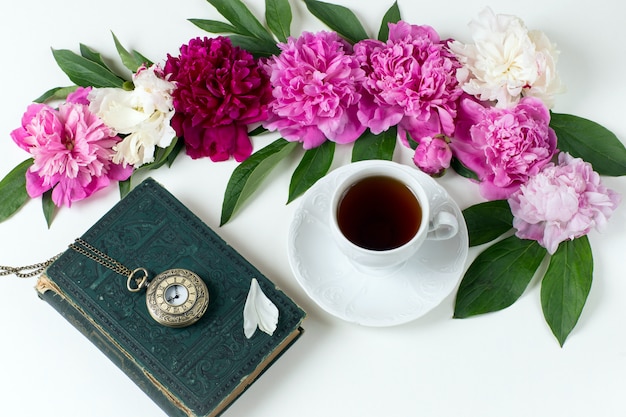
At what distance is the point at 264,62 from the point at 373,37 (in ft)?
0.62

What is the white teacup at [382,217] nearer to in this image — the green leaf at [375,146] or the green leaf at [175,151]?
the green leaf at [375,146]

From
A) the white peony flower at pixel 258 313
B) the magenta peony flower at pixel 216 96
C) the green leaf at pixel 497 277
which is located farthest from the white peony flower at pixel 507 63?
the white peony flower at pixel 258 313

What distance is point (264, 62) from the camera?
1.16m

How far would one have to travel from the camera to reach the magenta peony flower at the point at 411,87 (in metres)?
1.05

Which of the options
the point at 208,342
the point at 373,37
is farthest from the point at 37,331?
the point at 373,37

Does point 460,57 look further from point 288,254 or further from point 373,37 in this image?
point 288,254

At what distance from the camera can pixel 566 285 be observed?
3.29 feet

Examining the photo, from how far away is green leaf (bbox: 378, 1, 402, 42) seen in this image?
1.16m

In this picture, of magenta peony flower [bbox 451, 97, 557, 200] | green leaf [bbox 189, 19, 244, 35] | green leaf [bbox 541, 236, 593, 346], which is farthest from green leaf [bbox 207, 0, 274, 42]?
green leaf [bbox 541, 236, 593, 346]

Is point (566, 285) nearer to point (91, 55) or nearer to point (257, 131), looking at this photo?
point (257, 131)

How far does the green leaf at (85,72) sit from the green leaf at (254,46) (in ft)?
0.67

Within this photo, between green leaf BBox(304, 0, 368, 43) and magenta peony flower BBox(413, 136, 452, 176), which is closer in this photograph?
magenta peony flower BBox(413, 136, 452, 176)

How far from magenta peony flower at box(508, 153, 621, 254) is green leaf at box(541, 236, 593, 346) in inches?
1.0

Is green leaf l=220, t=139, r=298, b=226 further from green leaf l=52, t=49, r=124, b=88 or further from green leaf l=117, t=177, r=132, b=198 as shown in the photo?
green leaf l=52, t=49, r=124, b=88
